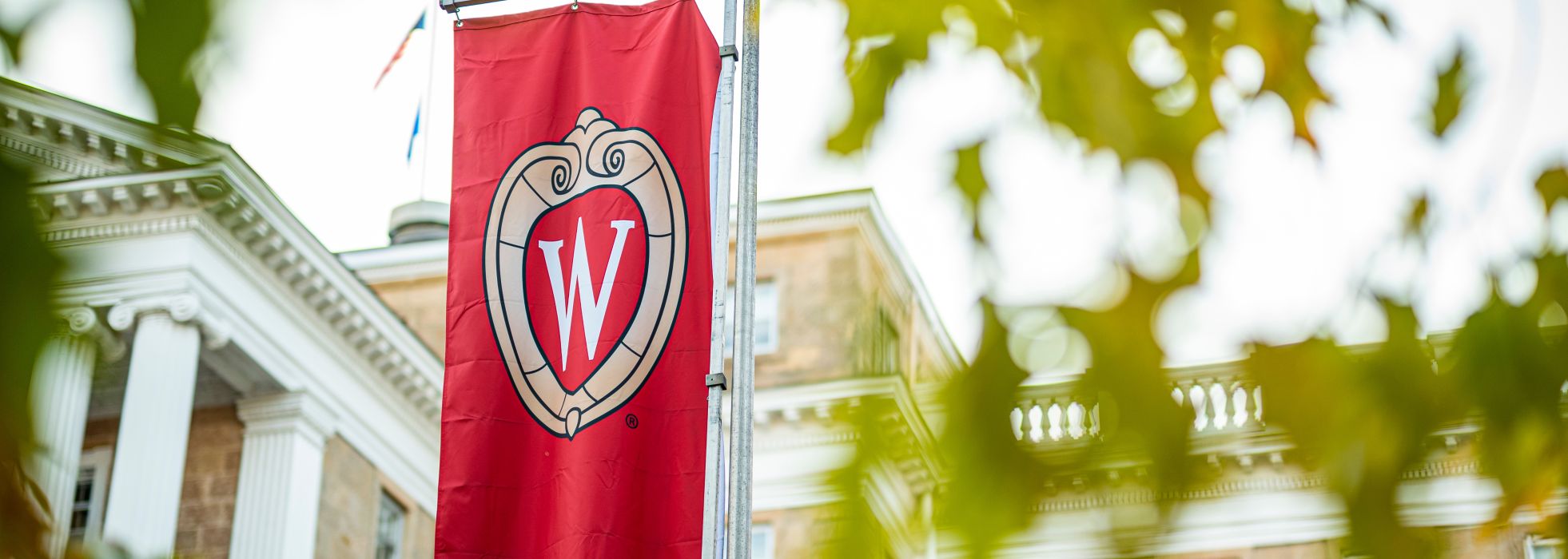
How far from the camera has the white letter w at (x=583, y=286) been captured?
7332 millimetres

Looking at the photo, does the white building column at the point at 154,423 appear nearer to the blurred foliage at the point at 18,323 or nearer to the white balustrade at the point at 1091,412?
the white balustrade at the point at 1091,412

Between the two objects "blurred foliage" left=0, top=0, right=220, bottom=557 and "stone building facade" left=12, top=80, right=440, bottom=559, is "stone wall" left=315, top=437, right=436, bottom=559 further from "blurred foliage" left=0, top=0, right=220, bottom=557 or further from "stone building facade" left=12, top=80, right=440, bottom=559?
"blurred foliage" left=0, top=0, right=220, bottom=557

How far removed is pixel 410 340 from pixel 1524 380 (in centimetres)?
2115

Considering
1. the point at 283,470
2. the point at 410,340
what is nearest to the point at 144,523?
Answer: the point at 283,470

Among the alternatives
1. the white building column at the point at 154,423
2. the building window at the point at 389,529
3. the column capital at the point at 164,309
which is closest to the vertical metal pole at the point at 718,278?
the white building column at the point at 154,423

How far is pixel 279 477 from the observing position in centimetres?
2031

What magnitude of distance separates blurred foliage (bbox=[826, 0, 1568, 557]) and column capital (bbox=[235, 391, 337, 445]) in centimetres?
1840

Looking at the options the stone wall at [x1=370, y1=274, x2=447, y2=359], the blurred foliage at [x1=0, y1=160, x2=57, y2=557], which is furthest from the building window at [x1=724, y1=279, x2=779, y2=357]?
the blurred foliage at [x1=0, y1=160, x2=57, y2=557]

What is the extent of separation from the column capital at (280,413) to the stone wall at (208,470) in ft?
0.45

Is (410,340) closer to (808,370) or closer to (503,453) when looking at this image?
(808,370)

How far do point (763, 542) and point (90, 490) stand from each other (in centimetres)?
879

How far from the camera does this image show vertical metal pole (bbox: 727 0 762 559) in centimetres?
720

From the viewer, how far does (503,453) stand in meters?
7.29

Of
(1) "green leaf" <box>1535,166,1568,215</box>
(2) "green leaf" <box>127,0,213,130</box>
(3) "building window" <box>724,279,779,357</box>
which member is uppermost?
(3) "building window" <box>724,279,779,357</box>
